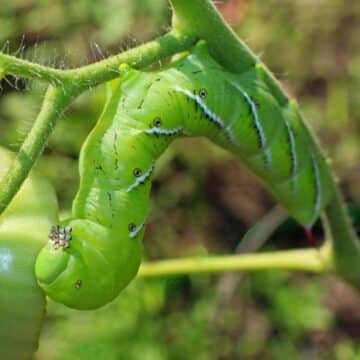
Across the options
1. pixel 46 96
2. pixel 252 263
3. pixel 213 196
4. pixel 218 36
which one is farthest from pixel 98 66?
pixel 213 196

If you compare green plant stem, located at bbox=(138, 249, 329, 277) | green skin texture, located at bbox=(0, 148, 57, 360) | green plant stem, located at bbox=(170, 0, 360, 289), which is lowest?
green plant stem, located at bbox=(138, 249, 329, 277)

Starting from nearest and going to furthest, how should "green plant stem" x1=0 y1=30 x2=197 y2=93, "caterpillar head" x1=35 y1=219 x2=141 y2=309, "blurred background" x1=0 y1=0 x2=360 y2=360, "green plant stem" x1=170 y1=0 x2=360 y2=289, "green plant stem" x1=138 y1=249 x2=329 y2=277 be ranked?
A: "green plant stem" x1=0 y1=30 x2=197 y2=93
"caterpillar head" x1=35 y1=219 x2=141 y2=309
"green plant stem" x1=170 y1=0 x2=360 y2=289
"green plant stem" x1=138 y1=249 x2=329 y2=277
"blurred background" x1=0 y1=0 x2=360 y2=360

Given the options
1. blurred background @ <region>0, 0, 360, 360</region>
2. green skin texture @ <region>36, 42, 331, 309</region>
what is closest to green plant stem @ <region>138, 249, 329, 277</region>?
blurred background @ <region>0, 0, 360, 360</region>

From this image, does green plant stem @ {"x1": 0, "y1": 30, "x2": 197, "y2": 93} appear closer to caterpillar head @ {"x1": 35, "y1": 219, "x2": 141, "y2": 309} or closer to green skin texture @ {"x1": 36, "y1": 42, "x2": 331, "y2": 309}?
green skin texture @ {"x1": 36, "y1": 42, "x2": 331, "y2": 309}

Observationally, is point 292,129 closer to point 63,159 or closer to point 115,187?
point 115,187

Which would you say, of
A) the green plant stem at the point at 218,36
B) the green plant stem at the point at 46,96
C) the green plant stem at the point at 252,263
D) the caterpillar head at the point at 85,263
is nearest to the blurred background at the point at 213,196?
the green plant stem at the point at 252,263

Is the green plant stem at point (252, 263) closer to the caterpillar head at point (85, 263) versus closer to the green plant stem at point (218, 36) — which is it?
the green plant stem at point (218, 36)

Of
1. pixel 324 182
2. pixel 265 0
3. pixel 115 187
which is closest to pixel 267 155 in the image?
pixel 324 182
